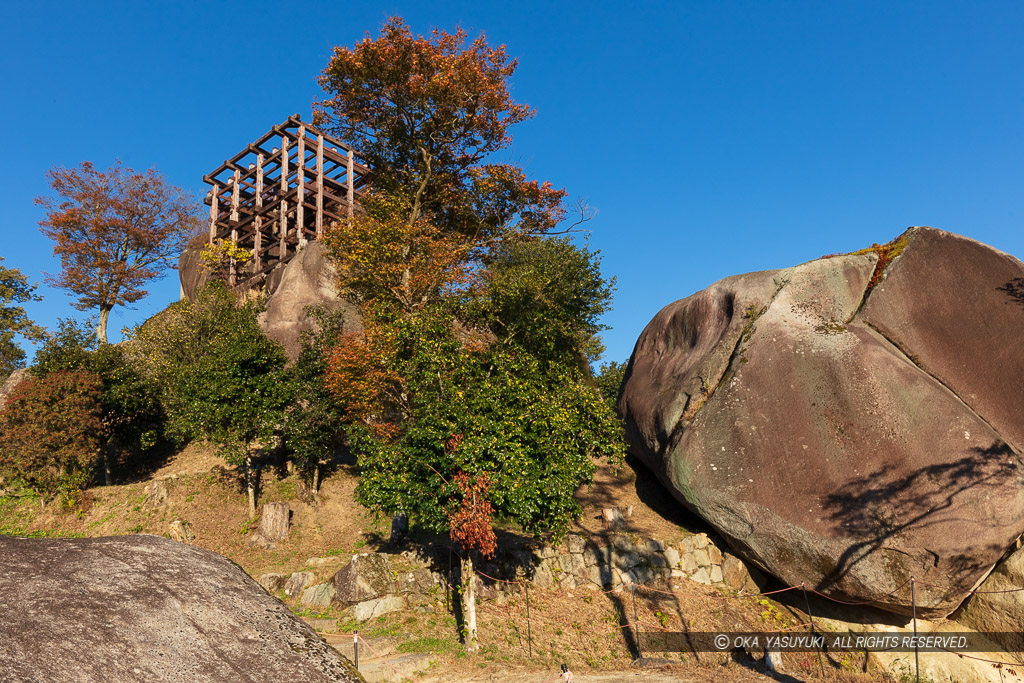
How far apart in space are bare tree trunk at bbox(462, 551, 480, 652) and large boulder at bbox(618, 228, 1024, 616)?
25.0ft

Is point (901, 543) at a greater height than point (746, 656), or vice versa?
point (901, 543)

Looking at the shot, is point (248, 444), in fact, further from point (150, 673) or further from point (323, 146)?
point (323, 146)

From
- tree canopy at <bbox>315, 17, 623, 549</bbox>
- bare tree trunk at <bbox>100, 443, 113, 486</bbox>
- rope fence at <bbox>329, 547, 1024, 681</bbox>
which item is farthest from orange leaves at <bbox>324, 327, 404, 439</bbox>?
bare tree trunk at <bbox>100, 443, 113, 486</bbox>

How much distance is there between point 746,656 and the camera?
1509cm

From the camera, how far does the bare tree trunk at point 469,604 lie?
14.5 meters

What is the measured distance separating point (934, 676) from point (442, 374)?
1604 cm

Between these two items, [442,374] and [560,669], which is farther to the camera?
[442,374]

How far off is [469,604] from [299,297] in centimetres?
2310

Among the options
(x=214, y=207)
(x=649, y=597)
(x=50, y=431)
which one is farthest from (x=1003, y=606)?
(x=214, y=207)

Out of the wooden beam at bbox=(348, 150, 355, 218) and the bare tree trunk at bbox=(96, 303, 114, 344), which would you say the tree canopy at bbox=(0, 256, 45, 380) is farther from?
the wooden beam at bbox=(348, 150, 355, 218)

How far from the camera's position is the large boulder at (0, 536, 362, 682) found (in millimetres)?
6020

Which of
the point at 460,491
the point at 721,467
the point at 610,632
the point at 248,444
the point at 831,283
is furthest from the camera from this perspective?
the point at 248,444

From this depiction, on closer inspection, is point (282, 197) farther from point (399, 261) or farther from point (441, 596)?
point (441, 596)

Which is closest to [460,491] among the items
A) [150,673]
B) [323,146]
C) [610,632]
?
[610,632]
